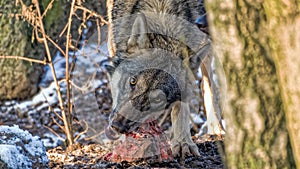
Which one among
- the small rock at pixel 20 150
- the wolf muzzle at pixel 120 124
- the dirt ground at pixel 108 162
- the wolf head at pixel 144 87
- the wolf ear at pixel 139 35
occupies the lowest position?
the dirt ground at pixel 108 162

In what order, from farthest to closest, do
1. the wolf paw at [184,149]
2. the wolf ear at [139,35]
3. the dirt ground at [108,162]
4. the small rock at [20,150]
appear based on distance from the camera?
the wolf ear at [139,35] → the wolf paw at [184,149] → the dirt ground at [108,162] → the small rock at [20,150]

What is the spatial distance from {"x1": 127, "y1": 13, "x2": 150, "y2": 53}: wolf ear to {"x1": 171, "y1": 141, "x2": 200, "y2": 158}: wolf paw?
0.85m

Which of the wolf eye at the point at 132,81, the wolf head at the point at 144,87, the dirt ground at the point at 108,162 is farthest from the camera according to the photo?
the wolf eye at the point at 132,81

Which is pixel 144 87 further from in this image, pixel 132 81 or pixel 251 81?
pixel 251 81

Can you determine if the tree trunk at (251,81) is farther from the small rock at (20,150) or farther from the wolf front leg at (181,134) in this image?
the wolf front leg at (181,134)

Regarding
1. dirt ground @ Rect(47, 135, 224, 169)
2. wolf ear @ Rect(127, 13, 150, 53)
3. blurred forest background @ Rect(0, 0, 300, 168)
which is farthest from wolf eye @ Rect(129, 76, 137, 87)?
blurred forest background @ Rect(0, 0, 300, 168)

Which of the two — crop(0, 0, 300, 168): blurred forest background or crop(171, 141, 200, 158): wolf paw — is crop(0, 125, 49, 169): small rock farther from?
crop(0, 0, 300, 168): blurred forest background

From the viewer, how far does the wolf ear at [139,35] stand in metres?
4.94

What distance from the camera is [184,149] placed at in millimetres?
4859

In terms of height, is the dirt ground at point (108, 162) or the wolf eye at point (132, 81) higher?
the wolf eye at point (132, 81)

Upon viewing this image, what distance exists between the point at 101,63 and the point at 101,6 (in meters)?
1.38

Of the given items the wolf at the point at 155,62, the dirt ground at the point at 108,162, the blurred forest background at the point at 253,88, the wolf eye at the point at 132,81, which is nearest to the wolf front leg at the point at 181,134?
the wolf at the point at 155,62

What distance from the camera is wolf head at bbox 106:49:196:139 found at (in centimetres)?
455

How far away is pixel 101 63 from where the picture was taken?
36.8 feet
